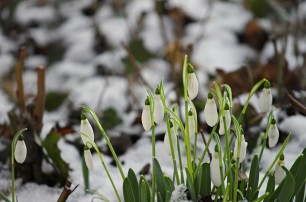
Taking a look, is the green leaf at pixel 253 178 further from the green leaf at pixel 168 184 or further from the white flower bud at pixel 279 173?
the green leaf at pixel 168 184

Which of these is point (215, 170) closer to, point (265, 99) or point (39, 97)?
point (265, 99)

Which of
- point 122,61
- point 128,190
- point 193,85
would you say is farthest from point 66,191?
point 122,61

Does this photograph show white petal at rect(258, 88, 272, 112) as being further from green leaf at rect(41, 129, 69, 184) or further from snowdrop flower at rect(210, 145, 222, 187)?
green leaf at rect(41, 129, 69, 184)

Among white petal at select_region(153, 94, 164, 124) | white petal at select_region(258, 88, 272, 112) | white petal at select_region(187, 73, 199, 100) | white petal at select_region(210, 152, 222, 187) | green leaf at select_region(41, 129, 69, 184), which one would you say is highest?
white petal at select_region(187, 73, 199, 100)

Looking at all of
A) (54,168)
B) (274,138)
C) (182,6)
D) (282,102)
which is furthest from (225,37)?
(274,138)

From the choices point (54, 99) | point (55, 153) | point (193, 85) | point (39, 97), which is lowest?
point (54, 99)

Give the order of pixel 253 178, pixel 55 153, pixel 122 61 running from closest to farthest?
1. pixel 253 178
2. pixel 55 153
3. pixel 122 61

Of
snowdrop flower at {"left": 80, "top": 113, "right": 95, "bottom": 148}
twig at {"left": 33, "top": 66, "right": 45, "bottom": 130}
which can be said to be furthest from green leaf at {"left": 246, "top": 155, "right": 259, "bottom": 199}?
twig at {"left": 33, "top": 66, "right": 45, "bottom": 130}

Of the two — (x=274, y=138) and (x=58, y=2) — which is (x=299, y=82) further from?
(x=58, y=2)

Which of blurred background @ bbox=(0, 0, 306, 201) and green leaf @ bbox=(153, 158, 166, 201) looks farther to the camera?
blurred background @ bbox=(0, 0, 306, 201)

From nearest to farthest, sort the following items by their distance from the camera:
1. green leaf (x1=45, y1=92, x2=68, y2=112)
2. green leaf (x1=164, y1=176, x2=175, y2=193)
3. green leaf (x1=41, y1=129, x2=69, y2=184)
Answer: green leaf (x1=164, y1=176, x2=175, y2=193) → green leaf (x1=41, y1=129, x2=69, y2=184) → green leaf (x1=45, y1=92, x2=68, y2=112)
